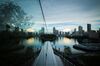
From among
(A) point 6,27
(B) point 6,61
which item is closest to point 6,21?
(A) point 6,27

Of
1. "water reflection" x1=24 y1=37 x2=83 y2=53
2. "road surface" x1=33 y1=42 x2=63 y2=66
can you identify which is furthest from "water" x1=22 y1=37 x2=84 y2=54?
"road surface" x1=33 y1=42 x2=63 y2=66

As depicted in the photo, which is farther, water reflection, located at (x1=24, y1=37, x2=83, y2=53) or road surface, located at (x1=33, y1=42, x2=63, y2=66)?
road surface, located at (x1=33, y1=42, x2=63, y2=66)

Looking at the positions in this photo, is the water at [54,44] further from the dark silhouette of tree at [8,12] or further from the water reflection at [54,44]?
the dark silhouette of tree at [8,12]

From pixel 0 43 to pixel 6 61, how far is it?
7 cm

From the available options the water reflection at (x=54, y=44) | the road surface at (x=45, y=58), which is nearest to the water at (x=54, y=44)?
the water reflection at (x=54, y=44)

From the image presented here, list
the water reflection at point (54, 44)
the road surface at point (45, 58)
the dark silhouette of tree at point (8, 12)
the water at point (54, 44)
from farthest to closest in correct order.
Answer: the road surface at point (45, 58)
the water reflection at point (54, 44)
the water at point (54, 44)
the dark silhouette of tree at point (8, 12)

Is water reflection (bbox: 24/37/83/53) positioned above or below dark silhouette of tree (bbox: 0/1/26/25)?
below

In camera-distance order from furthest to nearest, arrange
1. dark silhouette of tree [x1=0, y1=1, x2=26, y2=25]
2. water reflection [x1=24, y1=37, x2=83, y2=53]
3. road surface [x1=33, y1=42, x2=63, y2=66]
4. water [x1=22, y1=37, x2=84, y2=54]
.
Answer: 1. road surface [x1=33, y1=42, x2=63, y2=66]
2. water reflection [x1=24, y1=37, x2=83, y2=53]
3. water [x1=22, y1=37, x2=84, y2=54]
4. dark silhouette of tree [x1=0, y1=1, x2=26, y2=25]

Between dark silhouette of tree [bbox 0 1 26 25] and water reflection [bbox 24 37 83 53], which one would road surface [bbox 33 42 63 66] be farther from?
dark silhouette of tree [bbox 0 1 26 25]

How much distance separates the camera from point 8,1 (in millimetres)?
471

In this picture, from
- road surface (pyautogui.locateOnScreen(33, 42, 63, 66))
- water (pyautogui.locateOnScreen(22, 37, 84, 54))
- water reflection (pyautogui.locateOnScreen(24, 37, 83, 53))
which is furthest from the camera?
road surface (pyautogui.locateOnScreen(33, 42, 63, 66))

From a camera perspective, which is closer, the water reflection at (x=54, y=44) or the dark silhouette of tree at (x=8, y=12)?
the dark silhouette of tree at (x=8, y=12)

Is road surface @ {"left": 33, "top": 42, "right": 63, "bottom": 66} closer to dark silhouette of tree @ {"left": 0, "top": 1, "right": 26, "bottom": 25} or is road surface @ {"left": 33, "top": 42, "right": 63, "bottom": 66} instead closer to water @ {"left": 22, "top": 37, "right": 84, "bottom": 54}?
water @ {"left": 22, "top": 37, "right": 84, "bottom": 54}

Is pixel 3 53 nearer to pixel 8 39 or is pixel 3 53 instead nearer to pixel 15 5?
pixel 8 39
